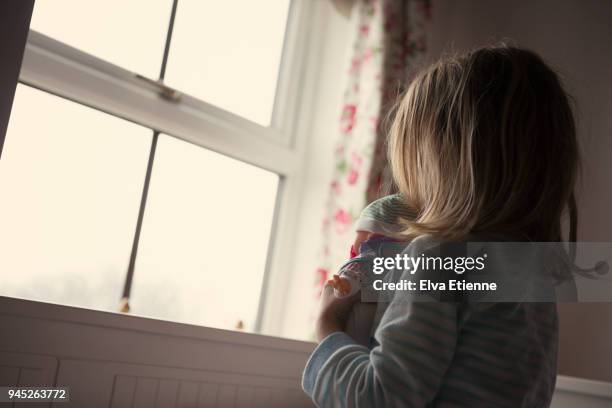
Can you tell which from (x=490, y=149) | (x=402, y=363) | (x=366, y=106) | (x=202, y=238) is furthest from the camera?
(x=366, y=106)

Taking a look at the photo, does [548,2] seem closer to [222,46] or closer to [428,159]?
[222,46]

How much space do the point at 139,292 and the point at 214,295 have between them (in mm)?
234

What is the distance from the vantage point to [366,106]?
1.74m

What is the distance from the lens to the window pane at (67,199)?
4.30ft

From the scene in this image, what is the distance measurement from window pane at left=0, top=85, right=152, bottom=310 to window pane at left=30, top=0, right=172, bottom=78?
0.16 meters

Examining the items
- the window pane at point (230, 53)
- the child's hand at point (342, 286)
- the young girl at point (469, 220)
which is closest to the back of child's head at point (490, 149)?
the young girl at point (469, 220)

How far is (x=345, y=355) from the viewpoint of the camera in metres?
0.69

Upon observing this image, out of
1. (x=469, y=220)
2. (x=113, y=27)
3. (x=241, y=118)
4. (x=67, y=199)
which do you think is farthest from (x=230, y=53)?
(x=469, y=220)

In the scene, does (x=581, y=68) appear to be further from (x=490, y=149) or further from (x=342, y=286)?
(x=342, y=286)

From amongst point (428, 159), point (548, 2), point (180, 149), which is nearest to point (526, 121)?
point (428, 159)

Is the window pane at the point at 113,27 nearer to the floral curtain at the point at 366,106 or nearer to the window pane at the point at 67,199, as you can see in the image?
the window pane at the point at 67,199

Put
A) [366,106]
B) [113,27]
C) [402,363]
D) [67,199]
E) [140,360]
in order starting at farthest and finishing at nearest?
[366,106] < [113,27] < [67,199] < [140,360] < [402,363]

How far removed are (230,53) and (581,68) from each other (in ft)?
3.54

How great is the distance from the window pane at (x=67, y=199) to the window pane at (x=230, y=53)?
9.6 inches
